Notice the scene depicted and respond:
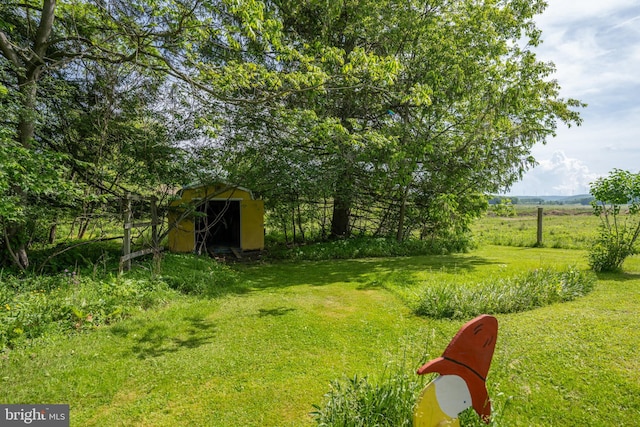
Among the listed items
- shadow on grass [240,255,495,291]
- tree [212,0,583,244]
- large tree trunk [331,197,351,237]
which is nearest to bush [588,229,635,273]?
shadow on grass [240,255,495,291]

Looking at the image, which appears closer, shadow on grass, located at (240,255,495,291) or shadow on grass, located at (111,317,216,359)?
shadow on grass, located at (111,317,216,359)

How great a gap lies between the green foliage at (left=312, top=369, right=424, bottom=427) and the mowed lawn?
43cm

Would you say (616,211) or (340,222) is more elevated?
(616,211)

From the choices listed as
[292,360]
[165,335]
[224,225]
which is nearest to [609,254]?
[292,360]

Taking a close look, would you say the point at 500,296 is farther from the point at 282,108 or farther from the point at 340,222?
the point at 340,222

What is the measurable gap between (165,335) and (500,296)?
4945mm

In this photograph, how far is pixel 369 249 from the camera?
10.5 metres

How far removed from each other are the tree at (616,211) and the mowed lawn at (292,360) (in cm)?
178

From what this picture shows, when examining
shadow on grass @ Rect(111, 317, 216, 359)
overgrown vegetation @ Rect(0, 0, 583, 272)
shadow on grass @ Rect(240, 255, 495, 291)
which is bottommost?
shadow on grass @ Rect(111, 317, 216, 359)

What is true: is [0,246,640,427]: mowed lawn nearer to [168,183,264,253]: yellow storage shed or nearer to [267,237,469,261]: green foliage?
[168,183,264,253]: yellow storage shed

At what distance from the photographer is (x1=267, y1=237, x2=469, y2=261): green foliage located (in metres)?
10.3

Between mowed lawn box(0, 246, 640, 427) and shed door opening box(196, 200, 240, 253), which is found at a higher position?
shed door opening box(196, 200, 240, 253)

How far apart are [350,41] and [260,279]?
783cm

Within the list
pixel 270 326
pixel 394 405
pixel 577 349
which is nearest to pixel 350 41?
pixel 270 326
